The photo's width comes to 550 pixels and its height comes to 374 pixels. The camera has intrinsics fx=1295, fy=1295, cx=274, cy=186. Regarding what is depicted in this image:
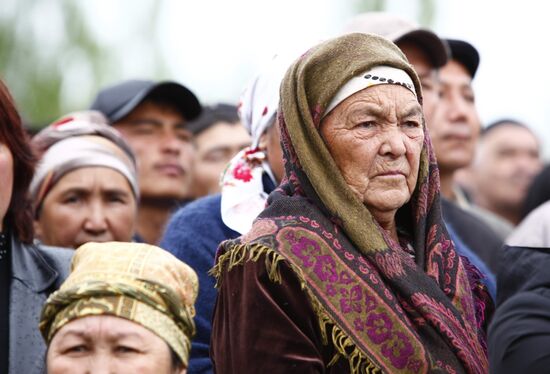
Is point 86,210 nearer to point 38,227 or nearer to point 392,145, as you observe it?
point 38,227

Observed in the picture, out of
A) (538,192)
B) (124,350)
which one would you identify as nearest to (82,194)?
(124,350)

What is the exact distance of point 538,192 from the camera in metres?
7.64

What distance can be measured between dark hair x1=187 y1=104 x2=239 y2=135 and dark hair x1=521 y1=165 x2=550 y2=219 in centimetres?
184

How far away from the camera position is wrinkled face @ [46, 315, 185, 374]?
3.79m

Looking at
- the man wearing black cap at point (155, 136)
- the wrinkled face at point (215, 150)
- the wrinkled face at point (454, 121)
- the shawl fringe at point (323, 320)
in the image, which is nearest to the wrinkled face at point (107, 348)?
the shawl fringe at point (323, 320)

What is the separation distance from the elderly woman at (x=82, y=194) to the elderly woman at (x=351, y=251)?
1745 mm

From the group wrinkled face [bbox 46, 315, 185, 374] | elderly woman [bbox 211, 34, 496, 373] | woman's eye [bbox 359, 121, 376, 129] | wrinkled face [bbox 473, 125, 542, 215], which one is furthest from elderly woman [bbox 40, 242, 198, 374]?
wrinkled face [bbox 473, 125, 542, 215]

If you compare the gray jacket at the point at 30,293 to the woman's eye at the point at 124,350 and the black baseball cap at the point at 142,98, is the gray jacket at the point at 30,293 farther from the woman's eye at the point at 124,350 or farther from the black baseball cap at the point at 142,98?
the black baseball cap at the point at 142,98

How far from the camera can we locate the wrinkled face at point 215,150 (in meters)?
7.90

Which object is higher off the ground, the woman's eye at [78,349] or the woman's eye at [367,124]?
the woman's eye at [367,124]

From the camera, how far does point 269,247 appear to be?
402 centimetres

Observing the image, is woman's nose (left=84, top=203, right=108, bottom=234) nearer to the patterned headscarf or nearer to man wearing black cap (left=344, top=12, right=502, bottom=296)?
the patterned headscarf

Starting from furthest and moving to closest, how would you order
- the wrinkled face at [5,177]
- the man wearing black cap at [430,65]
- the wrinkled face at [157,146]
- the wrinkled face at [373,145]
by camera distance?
the wrinkled face at [157,146] < the man wearing black cap at [430,65] < the wrinkled face at [5,177] < the wrinkled face at [373,145]

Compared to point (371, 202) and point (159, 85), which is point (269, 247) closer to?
point (371, 202)
